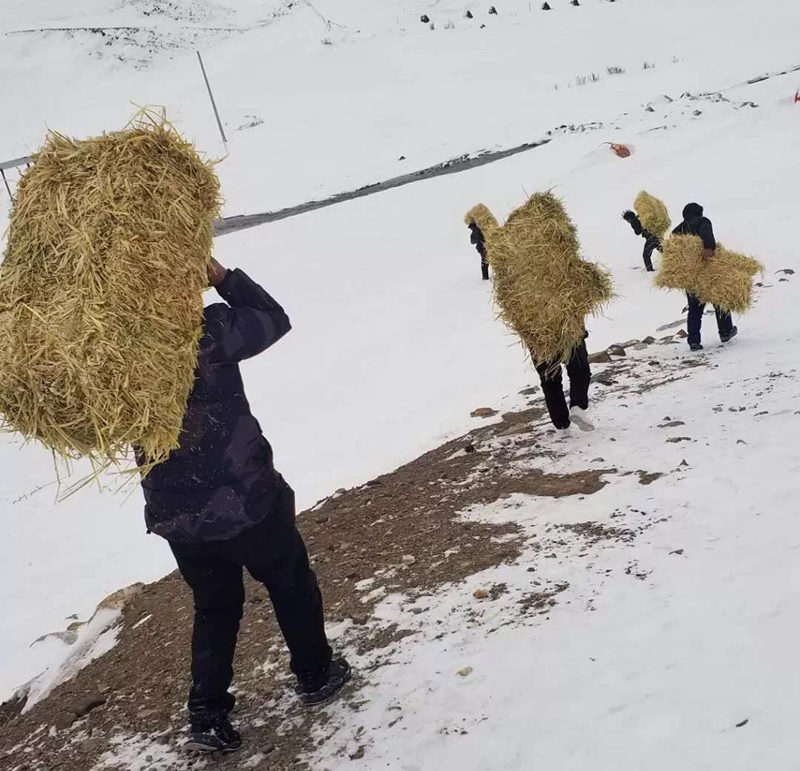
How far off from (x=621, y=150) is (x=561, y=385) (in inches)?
694

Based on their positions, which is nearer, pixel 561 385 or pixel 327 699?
pixel 327 699

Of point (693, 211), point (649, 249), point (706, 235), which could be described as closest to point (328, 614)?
point (706, 235)

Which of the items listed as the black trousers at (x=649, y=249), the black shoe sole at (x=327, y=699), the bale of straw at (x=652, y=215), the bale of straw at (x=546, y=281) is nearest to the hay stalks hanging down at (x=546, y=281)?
the bale of straw at (x=546, y=281)

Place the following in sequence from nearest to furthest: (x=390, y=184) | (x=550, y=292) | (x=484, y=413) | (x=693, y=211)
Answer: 1. (x=550, y=292)
2. (x=693, y=211)
3. (x=484, y=413)
4. (x=390, y=184)

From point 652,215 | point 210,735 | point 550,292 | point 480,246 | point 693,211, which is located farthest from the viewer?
point 480,246

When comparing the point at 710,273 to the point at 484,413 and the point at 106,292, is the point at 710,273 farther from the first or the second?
the point at 106,292

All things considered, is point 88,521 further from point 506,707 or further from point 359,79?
point 359,79

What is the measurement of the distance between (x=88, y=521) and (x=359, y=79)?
3327cm

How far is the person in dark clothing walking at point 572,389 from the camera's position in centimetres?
741

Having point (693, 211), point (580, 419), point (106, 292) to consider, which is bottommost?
point (580, 419)

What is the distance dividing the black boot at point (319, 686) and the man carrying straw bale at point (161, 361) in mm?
95

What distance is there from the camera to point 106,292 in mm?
3502

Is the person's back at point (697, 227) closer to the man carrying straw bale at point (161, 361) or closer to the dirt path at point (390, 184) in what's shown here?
the man carrying straw bale at point (161, 361)

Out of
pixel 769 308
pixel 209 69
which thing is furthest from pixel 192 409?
pixel 209 69
